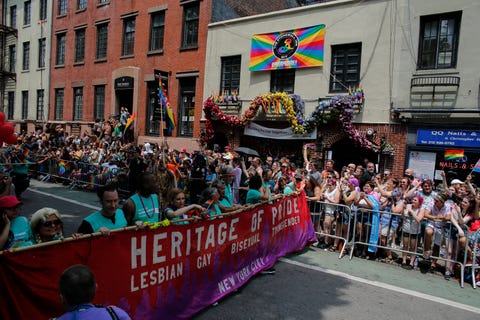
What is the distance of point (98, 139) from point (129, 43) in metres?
5.99

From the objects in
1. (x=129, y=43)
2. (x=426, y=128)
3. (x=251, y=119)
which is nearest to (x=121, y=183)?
(x=251, y=119)

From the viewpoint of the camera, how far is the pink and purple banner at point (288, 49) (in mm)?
13730

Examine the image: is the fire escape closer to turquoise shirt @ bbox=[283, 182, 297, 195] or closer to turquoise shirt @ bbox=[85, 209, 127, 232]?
turquoise shirt @ bbox=[283, 182, 297, 195]

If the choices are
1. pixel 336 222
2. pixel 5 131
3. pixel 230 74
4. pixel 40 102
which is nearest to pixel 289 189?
pixel 336 222

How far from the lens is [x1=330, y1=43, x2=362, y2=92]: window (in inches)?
512

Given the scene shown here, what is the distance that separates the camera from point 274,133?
14.5m

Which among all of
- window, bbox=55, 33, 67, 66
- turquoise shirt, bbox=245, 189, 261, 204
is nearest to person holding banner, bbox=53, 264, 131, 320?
turquoise shirt, bbox=245, 189, 261, 204

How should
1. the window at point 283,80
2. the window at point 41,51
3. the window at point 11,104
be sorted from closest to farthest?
1. the window at point 283,80
2. the window at point 41,51
3. the window at point 11,104

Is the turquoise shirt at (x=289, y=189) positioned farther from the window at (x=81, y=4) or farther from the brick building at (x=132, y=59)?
the window at (x=81, y=4)

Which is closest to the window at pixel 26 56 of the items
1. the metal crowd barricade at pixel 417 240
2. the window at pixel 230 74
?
the window at pixel 230 74

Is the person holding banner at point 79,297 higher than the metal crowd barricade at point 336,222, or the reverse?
the person holding banner at point 79,297

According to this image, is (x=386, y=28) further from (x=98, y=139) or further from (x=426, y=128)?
(x=98, y=139)

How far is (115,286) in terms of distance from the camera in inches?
137

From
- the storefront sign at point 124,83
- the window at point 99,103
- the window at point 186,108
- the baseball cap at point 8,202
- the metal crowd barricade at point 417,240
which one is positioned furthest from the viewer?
the window at point 99,103
